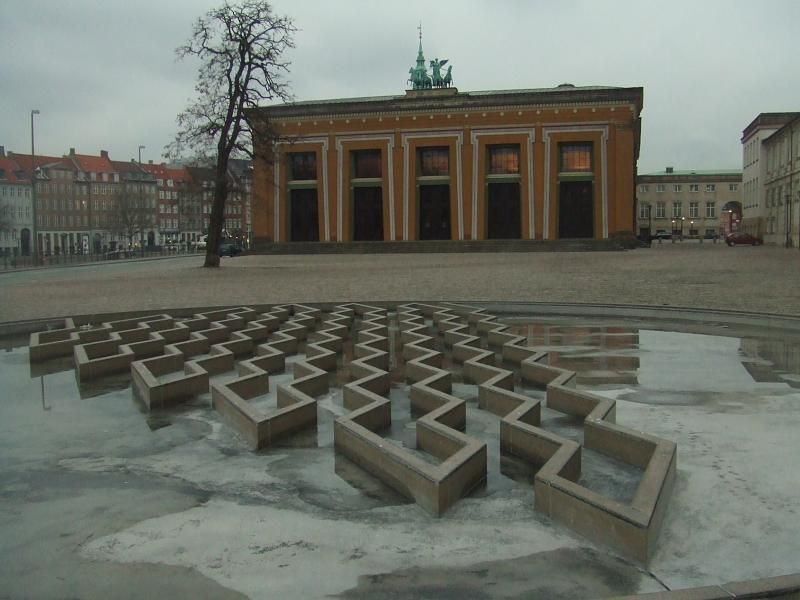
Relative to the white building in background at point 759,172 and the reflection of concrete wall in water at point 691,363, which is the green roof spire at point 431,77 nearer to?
the white building in background at point 759,172

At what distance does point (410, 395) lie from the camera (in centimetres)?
721

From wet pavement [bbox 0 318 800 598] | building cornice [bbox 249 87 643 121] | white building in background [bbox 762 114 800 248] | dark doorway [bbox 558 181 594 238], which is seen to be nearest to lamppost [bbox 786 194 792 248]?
white building in background [bbox 762 114 800 248]

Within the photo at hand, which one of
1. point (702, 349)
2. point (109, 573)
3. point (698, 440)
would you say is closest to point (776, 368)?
point (702, 349)

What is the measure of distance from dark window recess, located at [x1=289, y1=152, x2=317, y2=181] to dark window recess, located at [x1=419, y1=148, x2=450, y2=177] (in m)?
9.51

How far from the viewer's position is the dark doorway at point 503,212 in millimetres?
59750

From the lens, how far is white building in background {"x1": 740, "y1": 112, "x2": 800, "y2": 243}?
79438 millimetres

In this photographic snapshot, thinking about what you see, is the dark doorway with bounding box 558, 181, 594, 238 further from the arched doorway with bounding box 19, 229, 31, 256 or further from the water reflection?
the arched doorway with bounding box 19, 229, 31, 256

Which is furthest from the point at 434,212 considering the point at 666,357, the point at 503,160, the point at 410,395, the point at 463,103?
the point at 410,395

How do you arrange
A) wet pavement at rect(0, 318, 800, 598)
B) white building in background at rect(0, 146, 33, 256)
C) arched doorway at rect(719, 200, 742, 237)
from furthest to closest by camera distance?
arched doorway at rect(719, 200, 742, 237), white building in background at rect(0, 146, 33, 256), wet pavement at rect(0, 318, 800, 598)

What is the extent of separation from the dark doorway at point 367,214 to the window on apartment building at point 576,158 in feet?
51.8

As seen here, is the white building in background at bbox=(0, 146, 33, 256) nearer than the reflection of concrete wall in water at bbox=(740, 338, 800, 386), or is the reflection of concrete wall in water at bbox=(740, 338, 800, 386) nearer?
the reflection of concrete wall in water at bbox=(740, 338, 800, 386)

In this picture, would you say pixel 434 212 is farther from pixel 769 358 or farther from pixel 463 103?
pixel 769 358

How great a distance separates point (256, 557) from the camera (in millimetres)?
3857

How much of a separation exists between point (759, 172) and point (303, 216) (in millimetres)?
54652
